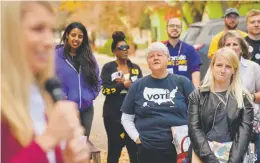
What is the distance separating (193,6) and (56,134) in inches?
793

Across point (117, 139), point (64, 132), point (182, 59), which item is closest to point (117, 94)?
point (117, 139)

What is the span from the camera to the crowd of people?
1424 mm

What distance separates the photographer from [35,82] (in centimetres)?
156

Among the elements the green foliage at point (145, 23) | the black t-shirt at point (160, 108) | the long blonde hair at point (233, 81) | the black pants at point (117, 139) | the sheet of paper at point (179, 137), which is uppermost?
the green foliage at point (145, 23)

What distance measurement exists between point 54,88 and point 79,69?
3.38 metres

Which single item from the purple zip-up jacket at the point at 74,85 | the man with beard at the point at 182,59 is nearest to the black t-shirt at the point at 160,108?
the purple zip-up jacket at the point at 74,85

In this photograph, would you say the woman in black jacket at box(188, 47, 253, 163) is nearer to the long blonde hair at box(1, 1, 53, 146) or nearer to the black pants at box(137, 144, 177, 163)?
the black pants at box(137, 144, 177, 163)

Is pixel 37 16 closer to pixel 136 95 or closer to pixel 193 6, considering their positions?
pixel 136 95

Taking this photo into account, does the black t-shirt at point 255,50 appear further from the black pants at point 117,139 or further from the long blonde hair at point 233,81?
the black pants at point 117,139

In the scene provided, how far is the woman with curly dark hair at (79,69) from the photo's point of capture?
4848mm

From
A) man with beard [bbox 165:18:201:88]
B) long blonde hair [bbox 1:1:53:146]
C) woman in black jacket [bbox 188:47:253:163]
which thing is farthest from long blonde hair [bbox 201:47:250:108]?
long blonde hair [bbox 1:1:53:146]

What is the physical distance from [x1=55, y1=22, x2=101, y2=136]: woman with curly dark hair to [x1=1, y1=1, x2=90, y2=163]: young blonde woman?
3271 millimetres

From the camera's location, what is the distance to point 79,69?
4961 millimetres

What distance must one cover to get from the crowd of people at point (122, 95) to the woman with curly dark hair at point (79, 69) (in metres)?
0.01
